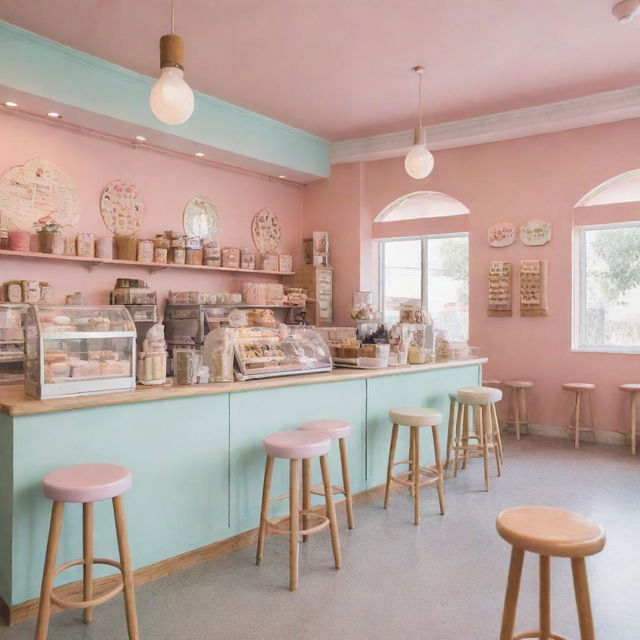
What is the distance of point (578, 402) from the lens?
601 centimetres

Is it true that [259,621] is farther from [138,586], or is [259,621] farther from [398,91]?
[398,91]

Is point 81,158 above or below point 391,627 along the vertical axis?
above

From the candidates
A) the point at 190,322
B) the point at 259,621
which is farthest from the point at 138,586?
the point at 190,322

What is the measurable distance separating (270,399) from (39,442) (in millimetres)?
1321

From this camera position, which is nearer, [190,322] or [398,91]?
[398,91]

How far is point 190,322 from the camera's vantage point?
6.20 meters

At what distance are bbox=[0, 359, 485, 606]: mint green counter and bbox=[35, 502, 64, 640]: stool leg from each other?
1.14ft

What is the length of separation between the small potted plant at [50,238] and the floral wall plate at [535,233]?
4824mm

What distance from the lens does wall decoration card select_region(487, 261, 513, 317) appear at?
21.9 ft

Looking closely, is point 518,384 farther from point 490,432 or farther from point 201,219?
point 201,219

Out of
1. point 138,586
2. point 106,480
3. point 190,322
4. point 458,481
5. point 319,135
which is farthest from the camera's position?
point 319,135

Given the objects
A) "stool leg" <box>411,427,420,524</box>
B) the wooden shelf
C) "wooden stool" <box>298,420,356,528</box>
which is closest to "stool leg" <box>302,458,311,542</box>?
"wooden stool" <box>298,420,356,528</box>

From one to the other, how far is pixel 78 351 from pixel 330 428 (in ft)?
4.74

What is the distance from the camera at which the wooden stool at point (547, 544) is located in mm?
1787
